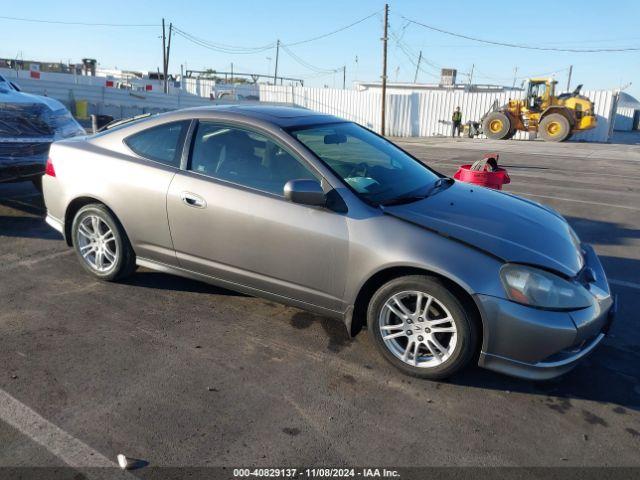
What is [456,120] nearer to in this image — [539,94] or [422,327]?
[539,94]

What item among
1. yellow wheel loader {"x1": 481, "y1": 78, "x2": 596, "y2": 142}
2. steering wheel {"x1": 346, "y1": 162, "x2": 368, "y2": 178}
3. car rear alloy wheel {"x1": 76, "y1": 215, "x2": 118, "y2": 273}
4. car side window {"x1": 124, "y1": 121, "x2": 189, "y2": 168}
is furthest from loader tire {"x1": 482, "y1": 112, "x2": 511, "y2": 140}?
car rear alloy wheel {"x1": 76, "y1": 215, "x2": 118, "y2": 273}

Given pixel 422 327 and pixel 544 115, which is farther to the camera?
pixel 544 115

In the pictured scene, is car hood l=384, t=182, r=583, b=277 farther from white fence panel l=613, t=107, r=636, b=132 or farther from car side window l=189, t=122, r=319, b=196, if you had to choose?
white fence panel l=613, t=107, r=636, b=132

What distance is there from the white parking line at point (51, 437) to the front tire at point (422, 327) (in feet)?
5.30

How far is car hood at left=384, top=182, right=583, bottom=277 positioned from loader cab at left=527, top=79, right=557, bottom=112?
2275cm

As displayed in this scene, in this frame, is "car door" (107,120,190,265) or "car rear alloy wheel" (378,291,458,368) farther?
"car door" (107,120,190,265)

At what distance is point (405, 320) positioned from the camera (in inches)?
123

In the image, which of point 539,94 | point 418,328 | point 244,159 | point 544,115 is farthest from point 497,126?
point 418,328

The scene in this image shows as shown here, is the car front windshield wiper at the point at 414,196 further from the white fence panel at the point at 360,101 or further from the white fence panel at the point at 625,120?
the white fence panel at the point at 625,120

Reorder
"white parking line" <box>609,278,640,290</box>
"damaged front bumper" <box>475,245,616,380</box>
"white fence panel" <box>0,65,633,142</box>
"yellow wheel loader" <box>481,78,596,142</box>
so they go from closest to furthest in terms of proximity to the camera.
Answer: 1. "damaged front bumper" <box>475,245,616,380</box>
2. "white parking line" <box>609,278,640,290</box>
3. "yellow wheel loader" <box>481,78,596,142</box>
4. "white fence panel" <box>0,65,633,142</box>

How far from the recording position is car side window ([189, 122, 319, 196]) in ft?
11.5

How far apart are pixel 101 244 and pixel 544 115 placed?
23320mm

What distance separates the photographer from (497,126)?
24641 mm

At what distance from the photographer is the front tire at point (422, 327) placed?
2.93m
